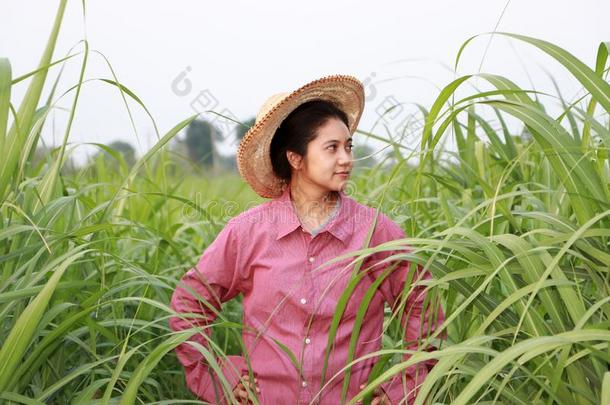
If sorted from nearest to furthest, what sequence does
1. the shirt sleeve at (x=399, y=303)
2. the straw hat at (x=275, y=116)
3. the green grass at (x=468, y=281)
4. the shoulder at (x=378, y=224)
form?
the green grass at (x=468, y=281) → the shirt sleeve at (x=399, y=303) → the shoulder at (x=378, y=224) → the straw hat at (x=275, y=116)

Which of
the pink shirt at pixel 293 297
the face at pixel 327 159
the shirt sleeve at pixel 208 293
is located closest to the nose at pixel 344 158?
the face at pixel 327 159

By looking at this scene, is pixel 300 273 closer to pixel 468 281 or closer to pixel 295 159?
pixel 295 159

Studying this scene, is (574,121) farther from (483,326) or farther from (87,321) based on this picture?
(87,321)

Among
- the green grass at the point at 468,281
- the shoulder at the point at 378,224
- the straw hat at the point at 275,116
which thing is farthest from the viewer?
the straw hat at the point at 275,116

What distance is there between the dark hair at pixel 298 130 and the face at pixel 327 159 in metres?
0.02

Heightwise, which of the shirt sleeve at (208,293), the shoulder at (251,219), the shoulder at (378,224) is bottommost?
the shirt sleeve at (208,293)

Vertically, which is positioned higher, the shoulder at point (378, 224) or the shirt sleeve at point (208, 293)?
the shoulder at point (378, 224)

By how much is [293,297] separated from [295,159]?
32 centimetres

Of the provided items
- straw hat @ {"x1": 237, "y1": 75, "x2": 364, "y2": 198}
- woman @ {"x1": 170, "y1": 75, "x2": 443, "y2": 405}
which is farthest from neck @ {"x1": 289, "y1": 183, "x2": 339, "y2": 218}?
straw hat @ {"x1": 237, "y1": 75, "x2": 364, "y2": 198}

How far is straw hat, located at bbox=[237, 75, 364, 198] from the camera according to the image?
6.61 feet

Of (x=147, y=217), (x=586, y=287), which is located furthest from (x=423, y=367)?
(x=147, y=217)

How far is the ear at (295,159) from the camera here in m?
1.98

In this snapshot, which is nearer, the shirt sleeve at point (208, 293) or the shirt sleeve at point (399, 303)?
the shirt sleeve at point (399, 303)

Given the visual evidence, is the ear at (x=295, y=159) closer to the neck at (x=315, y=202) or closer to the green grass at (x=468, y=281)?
the neck at (x=315, y=202)
